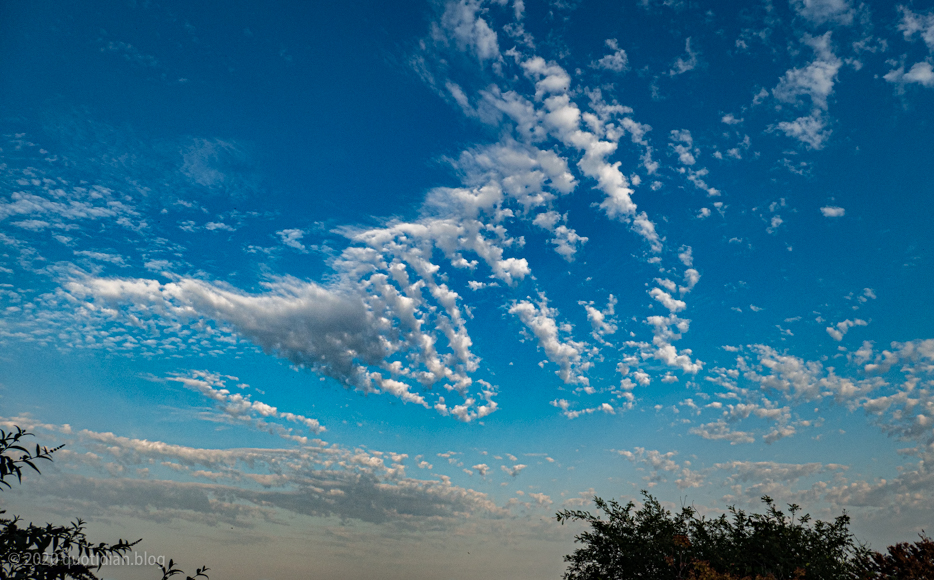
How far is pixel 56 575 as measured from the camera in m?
5.58

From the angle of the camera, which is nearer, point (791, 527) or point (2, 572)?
point (2, 572)

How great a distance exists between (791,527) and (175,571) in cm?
3120

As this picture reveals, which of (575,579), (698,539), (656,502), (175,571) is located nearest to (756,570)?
(698,539)

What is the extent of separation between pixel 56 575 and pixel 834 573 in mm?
30017

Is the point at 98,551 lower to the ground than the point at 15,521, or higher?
lower

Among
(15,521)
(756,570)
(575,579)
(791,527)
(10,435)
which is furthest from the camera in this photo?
(575,579)

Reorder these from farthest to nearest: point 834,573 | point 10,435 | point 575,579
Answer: point 575,579, point 834,573, point 10,435

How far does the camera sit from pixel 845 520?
2519 cm

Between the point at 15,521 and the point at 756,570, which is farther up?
the point at 15,521

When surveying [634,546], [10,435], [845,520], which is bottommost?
[634,546]

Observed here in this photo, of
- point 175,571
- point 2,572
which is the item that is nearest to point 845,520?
point 175,571

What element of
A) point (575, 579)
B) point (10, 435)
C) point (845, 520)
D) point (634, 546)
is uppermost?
point (10, 435)

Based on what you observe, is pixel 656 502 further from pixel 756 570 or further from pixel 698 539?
pixel 756 570

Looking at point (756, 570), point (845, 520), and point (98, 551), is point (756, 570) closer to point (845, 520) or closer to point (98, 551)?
point (845, 520)
